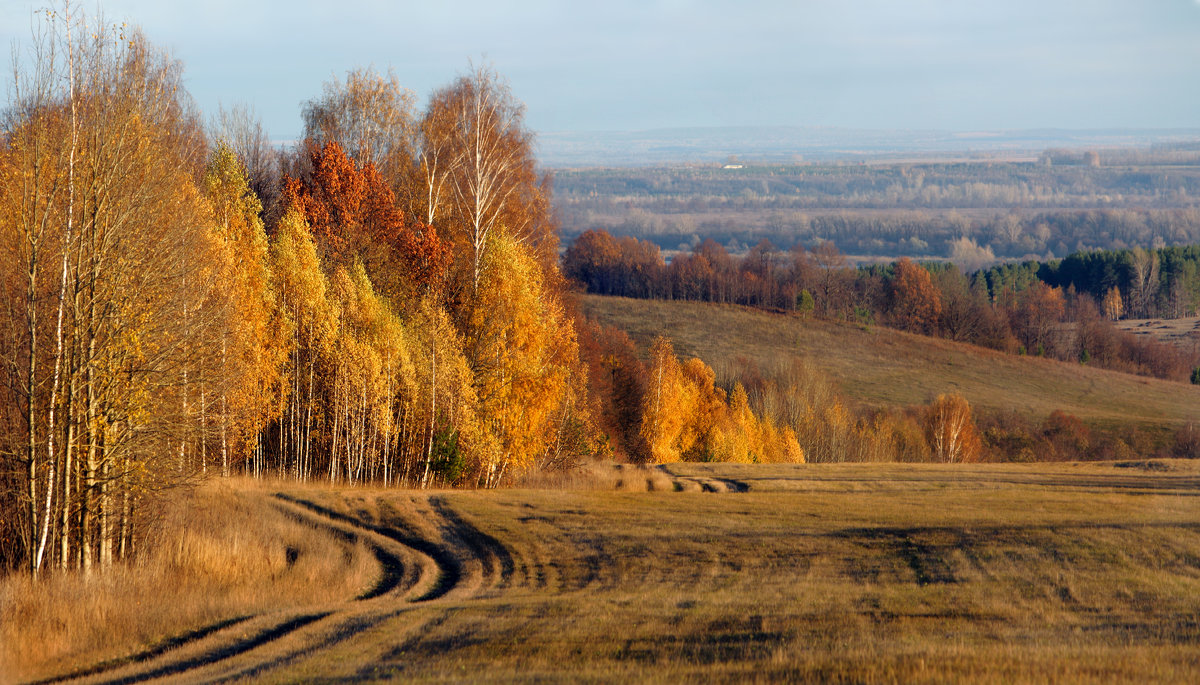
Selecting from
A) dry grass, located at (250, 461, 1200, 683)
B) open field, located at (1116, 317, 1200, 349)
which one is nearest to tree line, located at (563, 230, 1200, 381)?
open field, located at (1116, 317, 1200, 349)

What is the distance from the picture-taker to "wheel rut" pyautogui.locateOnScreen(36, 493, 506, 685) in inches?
552

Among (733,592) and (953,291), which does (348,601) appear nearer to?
(733,592)

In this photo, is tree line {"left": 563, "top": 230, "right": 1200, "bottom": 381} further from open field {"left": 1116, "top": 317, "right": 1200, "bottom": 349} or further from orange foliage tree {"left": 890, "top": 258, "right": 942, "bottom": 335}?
open field {"left": 1116, "top": 317, "right": 1200, "bottom": 349}

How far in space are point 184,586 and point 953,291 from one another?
146 meters

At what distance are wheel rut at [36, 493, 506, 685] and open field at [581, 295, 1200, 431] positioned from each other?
3015 inches

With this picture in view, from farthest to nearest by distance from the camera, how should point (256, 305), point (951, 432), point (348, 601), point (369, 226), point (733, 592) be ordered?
point (951, 432), point (369, 226), point (256, 305), point (348, 601), point (733, 592)

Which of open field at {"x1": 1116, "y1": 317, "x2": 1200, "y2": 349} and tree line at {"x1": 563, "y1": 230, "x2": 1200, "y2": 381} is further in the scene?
open field at {"x1": 1116, "y1": 317, "x2": 1200, "y2": 349}

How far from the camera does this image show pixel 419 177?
45750 mm

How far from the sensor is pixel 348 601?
65.0 feet

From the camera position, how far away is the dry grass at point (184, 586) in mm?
15367

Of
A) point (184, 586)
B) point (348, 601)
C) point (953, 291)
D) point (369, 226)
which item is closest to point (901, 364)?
point (953, 291)

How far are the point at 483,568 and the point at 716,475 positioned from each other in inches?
859

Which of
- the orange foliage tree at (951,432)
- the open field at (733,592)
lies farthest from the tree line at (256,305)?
the orange foliage tree at (951,432)

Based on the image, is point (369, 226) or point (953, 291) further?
point (953, 291)
